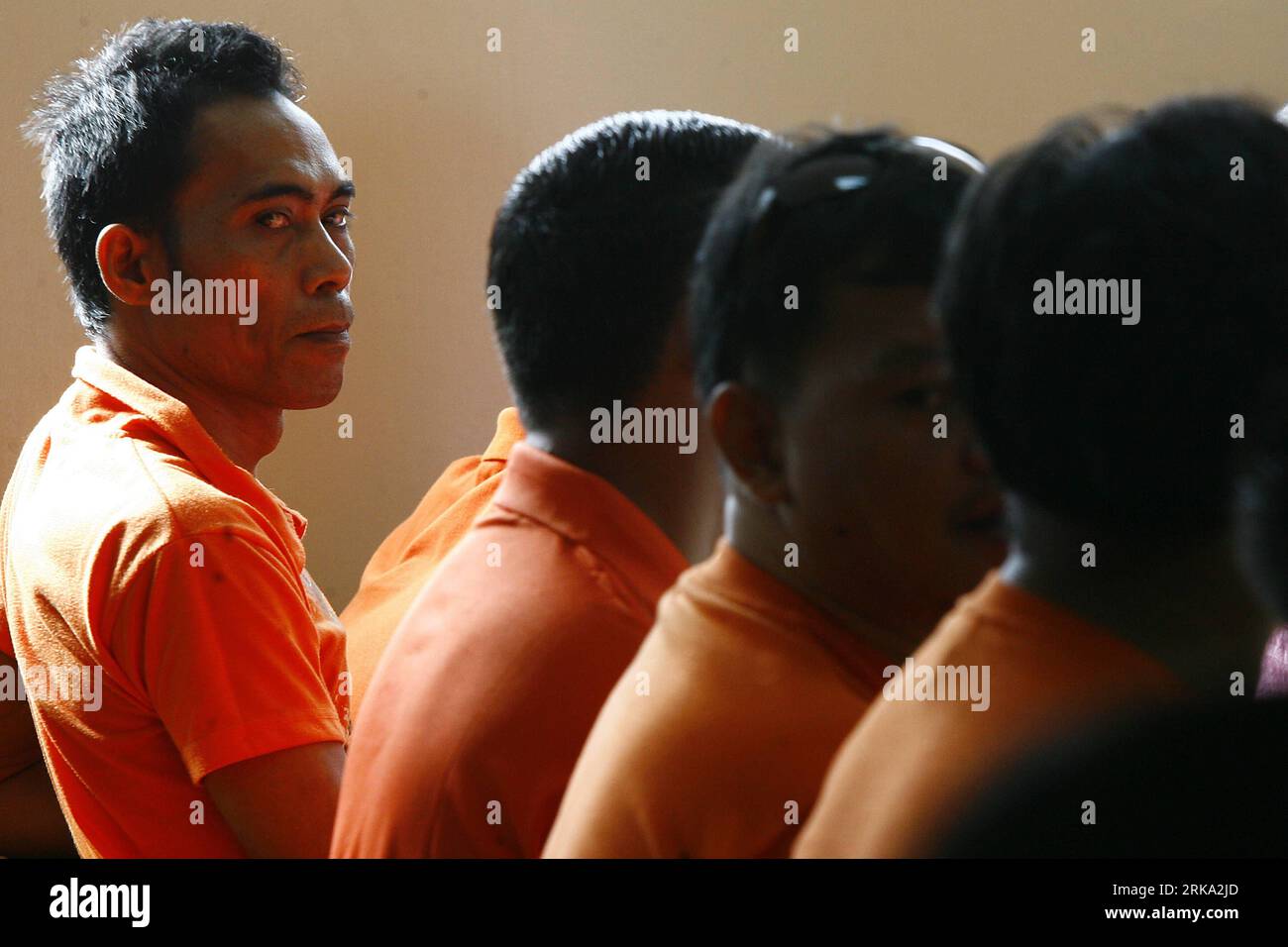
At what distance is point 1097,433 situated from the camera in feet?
2.30

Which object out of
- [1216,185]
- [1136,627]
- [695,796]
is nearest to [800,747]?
[695,796]

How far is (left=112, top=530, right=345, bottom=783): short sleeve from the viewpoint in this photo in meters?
0.94

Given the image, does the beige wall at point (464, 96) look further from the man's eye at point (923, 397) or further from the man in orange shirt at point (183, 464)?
the man's eye at point (923, 397)

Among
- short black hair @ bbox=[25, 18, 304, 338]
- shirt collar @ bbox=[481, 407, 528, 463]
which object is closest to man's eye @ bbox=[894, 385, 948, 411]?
shirt collar @ bbox=[481, 407, 528, 463]

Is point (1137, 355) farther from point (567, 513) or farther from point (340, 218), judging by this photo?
point (340, 218)

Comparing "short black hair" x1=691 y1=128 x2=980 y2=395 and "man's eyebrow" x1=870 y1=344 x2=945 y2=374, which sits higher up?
"short black hair" x1=691 y1=128 x2=980 y2=395

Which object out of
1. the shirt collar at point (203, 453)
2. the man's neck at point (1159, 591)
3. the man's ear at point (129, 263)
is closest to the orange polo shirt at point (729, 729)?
the man's neck at point (1159, 591)

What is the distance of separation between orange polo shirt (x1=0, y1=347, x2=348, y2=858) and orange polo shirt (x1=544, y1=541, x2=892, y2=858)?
30 centimetres

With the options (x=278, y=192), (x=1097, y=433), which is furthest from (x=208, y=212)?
(x=1097, y=433)

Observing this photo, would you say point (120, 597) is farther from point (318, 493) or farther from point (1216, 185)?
point (1216, 185)

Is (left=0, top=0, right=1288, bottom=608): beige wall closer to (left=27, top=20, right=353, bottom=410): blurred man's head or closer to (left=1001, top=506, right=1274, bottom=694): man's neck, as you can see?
(left=27, top=20, right=353, bottom=410): blurred man's head

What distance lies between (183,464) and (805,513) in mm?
515

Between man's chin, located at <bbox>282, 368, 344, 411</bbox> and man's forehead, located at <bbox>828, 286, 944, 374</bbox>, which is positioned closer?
man's forehead, located at <bbox>828, 286, 944, 374</bbox>
